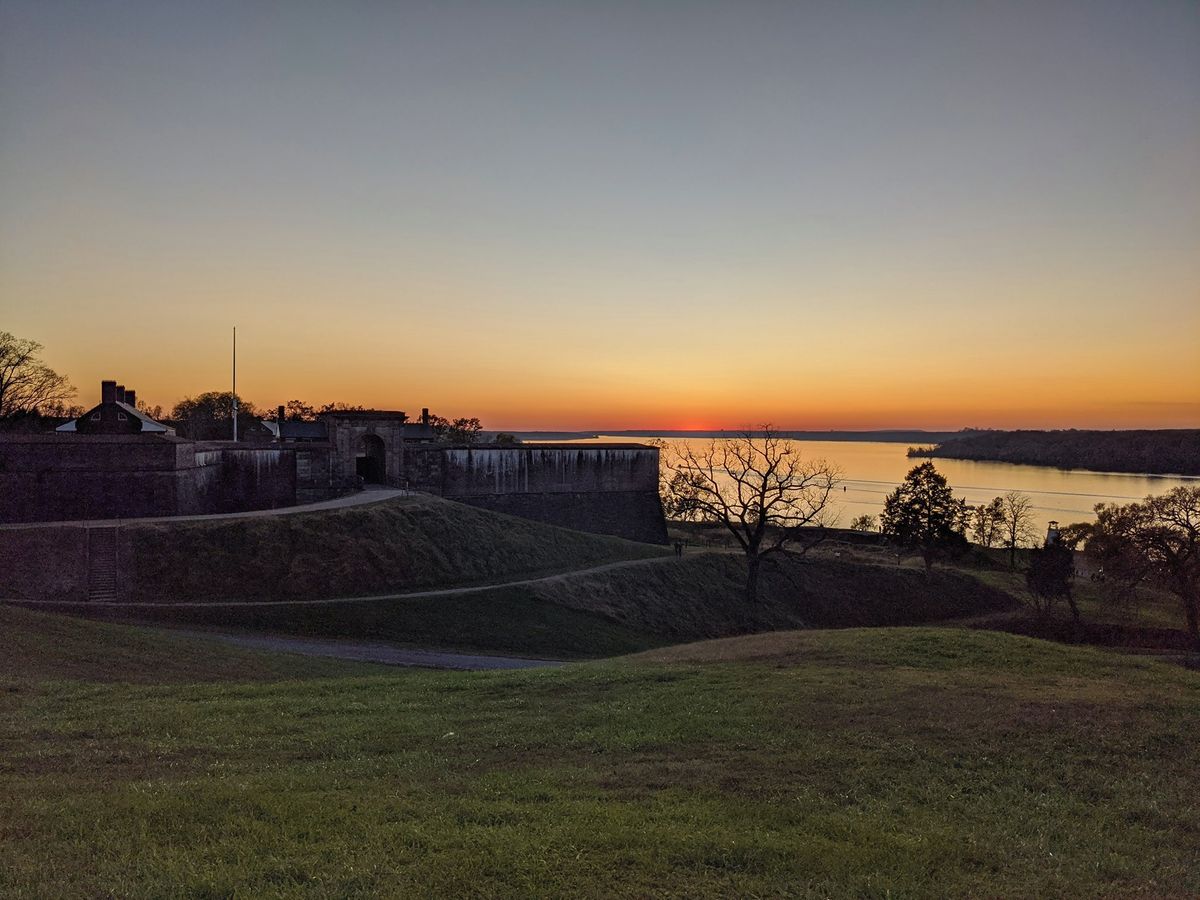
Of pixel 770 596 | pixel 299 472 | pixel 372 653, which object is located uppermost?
pixel 299 472

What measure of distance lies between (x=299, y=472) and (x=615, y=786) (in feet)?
131

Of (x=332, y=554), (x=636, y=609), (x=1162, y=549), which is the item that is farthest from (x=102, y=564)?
(x=1162, y=549)

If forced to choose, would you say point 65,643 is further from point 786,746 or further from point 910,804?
point 910,804

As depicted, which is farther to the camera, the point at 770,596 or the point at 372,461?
the point at 372,461

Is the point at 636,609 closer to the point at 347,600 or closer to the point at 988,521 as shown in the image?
the point at 347,600

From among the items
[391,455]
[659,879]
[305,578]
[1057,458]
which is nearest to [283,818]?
[659,879]

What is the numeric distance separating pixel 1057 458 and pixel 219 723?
22685 centimetres

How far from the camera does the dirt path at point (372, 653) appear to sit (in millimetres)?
22188

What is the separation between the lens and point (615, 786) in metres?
8.09

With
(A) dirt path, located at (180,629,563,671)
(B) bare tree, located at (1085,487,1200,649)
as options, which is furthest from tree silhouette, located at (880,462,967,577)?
(A) dirt path, located at (180,629,563,671)

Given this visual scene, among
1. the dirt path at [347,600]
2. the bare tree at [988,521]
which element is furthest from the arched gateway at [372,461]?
the bare tree at [988,521]

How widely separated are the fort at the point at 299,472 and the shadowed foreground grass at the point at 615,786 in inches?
901

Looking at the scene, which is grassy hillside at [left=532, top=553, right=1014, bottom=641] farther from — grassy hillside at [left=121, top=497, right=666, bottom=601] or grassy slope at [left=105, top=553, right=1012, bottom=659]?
grassy hillside at [left=121, top=497, right=666, bottom=601]

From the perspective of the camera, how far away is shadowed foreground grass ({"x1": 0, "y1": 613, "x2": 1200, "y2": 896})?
593 cm
